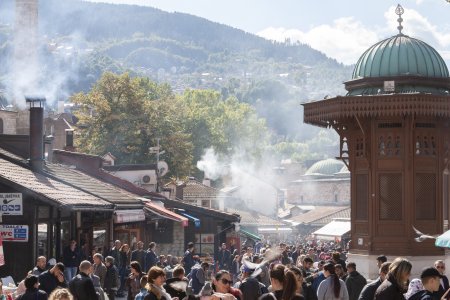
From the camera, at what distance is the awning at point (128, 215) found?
99.5ft

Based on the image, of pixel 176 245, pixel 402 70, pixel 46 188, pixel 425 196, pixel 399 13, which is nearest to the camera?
pixel 46 188

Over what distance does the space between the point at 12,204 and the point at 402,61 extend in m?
10.4

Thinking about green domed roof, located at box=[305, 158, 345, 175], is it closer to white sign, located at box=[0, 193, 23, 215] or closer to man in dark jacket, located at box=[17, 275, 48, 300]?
white sign, located at box=[0, 193, 23, 215]

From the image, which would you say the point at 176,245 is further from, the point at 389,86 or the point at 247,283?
the point at 247,283

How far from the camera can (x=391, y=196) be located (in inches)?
1021

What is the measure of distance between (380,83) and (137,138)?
138ft

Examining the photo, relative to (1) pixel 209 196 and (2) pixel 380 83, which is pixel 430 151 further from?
(1) pixel 209 196

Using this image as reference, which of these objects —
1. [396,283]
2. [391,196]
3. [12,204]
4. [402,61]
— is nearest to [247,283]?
[396,283]

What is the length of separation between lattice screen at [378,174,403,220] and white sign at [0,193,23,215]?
8.88 meters

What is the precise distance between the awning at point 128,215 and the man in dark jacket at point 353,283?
529 inches

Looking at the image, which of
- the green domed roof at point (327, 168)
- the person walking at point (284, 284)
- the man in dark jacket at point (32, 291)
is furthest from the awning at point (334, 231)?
the green domed roof at point (327, 168)

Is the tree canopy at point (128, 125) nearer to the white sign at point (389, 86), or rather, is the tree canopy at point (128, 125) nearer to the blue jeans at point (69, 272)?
the white sign at point (389, 86)

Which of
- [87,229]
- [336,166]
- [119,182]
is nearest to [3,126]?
[119,182]

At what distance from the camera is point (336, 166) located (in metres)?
181
